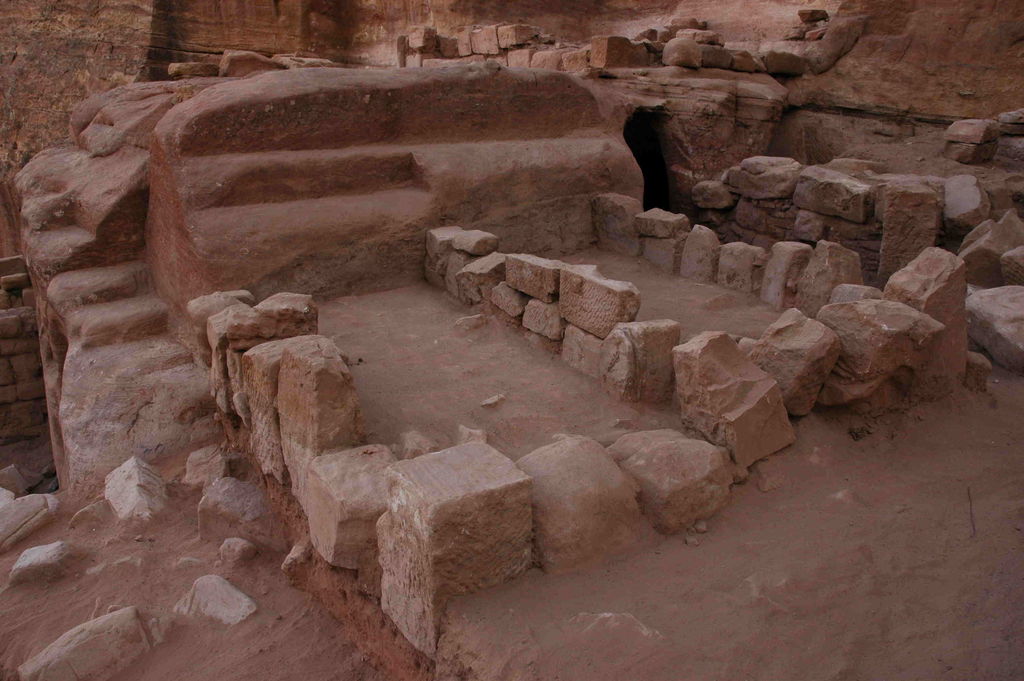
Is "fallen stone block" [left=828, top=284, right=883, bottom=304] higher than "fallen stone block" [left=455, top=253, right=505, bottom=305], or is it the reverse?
"fallen stone block" [left=828, top=284, right=883, bottom=304]

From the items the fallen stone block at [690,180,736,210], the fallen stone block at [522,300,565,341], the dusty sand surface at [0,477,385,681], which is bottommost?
the dusty sand surface at [0,477,385,681]

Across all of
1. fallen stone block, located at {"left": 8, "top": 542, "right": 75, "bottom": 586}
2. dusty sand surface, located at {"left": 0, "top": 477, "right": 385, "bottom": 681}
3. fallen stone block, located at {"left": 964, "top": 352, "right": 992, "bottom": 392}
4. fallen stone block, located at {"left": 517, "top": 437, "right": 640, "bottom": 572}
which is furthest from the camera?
fallen stone block, located at {"left": 964, "top": 352, "right": 992, "bottom": 392}

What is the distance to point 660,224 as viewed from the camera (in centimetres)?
627

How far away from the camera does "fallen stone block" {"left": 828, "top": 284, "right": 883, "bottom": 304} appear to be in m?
4.23

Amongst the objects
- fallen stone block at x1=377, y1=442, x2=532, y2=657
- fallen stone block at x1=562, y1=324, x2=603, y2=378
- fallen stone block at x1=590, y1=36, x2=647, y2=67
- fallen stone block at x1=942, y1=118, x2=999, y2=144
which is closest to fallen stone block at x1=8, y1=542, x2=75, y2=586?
fallen stone block at x1=377, y1=442, x2=532, y2=657

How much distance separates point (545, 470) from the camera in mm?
2783

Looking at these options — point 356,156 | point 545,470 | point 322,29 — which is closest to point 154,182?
point 356,156

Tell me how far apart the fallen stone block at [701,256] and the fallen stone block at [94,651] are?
4.58 metres

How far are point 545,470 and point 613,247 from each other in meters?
4.38

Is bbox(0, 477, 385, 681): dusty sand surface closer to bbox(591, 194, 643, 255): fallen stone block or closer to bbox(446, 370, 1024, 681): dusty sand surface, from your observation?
bbox(446, 370, 1024, 681): dusty sand surface

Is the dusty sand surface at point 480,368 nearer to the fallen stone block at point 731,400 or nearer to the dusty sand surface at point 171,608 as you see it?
the fallen stone block at point 731,400

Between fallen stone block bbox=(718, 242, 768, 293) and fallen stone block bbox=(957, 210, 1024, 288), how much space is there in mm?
1485

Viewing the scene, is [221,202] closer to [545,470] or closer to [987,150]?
[545,470]

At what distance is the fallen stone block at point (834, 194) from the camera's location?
5.87 m
